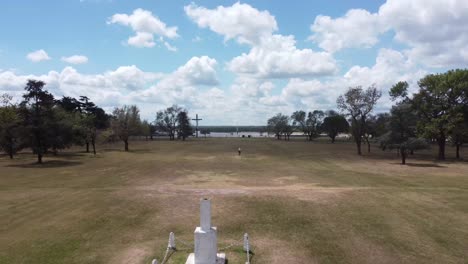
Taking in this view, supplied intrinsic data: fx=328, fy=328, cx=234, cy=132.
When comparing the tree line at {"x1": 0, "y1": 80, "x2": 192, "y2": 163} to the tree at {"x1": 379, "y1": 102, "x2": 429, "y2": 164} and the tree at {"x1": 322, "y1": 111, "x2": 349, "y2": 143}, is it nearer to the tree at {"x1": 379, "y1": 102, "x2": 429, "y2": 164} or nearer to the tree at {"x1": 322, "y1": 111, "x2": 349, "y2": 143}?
the tree at {"x1": 379, "y1": 102, "x2": 429, "y2": 164}

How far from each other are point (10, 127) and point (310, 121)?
101m

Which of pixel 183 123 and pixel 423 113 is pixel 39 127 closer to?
pixel 423 113

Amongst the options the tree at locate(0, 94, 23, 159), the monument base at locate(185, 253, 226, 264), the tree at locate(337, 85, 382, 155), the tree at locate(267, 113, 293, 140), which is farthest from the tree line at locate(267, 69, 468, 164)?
the tree at locate(267, 113, 293, 140)

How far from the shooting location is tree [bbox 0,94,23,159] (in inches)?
1773

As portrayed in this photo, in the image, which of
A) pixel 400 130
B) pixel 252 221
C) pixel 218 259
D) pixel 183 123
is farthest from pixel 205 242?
pixel 183 123

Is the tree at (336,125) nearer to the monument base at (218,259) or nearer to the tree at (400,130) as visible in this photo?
the tree at (400,130)

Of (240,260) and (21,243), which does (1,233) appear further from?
(240,260)

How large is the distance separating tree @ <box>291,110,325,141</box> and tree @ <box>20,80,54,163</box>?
96.7 m

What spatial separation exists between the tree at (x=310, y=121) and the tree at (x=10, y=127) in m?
98.3

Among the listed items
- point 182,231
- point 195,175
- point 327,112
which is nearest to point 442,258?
Answer: point 182,231

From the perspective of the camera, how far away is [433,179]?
29.4 m

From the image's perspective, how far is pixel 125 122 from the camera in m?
68.6

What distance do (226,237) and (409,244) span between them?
769cm

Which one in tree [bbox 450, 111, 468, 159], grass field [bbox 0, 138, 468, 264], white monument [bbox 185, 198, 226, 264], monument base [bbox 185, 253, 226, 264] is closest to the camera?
white monument [bbox 185, 198, 226, 264]
